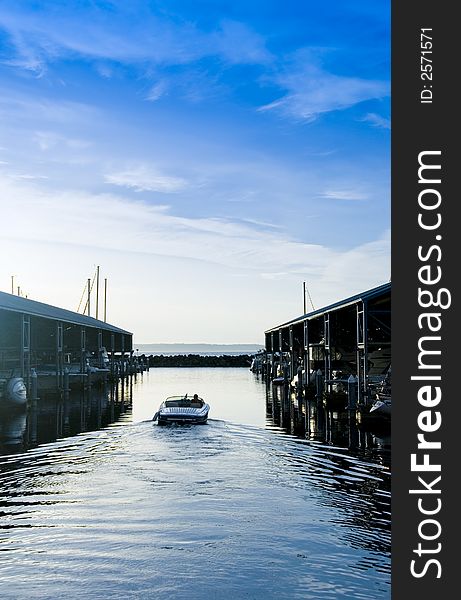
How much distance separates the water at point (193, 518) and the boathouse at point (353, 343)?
11460 mm

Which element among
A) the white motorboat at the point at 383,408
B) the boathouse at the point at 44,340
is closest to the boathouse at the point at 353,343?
the white motorboat at the point at 383,408

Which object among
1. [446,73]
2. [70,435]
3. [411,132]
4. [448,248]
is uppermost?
[446,73]

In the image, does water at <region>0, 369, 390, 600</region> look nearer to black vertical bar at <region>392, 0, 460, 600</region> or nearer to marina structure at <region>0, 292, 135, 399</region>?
black vertical bar at <region>392, 0, 460, 600</region>

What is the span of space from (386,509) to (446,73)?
1234cm

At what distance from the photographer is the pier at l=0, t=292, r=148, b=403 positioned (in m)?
50.3

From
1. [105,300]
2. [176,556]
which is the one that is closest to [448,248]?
[176,556]

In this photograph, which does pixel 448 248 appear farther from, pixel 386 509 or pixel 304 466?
pixel 304 466

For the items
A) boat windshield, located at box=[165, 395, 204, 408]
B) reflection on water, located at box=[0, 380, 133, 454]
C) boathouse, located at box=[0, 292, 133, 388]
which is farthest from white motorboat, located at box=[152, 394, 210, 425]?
boathouse, located at box=[0, 292, 133, 388]

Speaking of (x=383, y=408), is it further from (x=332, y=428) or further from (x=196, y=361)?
(x=196, y=361)

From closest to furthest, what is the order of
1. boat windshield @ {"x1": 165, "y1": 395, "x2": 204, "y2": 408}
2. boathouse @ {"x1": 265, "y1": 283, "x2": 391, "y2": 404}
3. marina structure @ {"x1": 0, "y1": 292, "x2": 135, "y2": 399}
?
boat windshield @ {"x1": 165, "y1": 395, "x2": 204, "y2": 408}, boathouse @ {"x1": 265, "y1": 283, "x2": 391, "y2": 404}, marina structure @ {"x1": 0, "y1": 292, "x2": 135, "y2": 399}

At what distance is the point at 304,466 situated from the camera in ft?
82.1

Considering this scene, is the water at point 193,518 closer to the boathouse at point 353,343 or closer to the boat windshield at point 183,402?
the boat windshield at point 183,402

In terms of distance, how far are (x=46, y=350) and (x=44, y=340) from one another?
50.9 inches

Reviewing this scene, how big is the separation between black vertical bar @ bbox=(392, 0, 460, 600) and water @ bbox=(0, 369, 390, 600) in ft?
14.1
